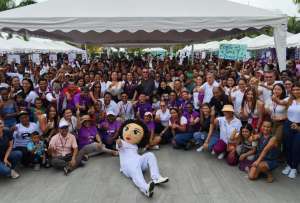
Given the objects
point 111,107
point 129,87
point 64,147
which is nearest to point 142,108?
point 111,107

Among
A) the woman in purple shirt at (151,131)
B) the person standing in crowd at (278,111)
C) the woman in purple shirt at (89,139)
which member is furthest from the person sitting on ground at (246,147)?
the woman in purple shirt at (89,139)

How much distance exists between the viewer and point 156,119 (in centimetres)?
780

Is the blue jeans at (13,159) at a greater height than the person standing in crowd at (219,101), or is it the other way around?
the person standing in crowd at (219,101)

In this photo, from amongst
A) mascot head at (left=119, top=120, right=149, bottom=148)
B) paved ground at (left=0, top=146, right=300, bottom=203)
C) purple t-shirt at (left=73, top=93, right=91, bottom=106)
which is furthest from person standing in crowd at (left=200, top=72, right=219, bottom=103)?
purple t-shirt at (left=73, top=93, right=91, bottom=106)

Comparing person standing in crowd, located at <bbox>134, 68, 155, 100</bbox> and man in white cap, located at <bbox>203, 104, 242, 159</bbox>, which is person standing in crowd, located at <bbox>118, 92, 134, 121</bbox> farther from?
man in white cap, located at <bbox>203, 104, 242, 159</bbox>

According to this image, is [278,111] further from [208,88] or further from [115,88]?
[115,88]

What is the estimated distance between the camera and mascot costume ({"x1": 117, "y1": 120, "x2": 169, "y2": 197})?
5.24 m

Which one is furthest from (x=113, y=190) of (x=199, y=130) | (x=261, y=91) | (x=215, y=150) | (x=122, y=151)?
(x=261, y=91)

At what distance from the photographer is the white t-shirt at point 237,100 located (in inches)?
279

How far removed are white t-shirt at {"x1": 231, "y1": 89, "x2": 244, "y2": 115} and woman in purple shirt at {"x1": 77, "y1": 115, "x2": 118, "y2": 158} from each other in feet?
8.17

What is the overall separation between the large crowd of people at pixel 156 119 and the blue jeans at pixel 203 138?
0.02 meters

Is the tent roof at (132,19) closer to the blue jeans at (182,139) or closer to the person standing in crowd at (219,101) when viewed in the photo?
the person standing in crowd at (219,101)

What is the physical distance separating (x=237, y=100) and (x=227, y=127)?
779 millimetres

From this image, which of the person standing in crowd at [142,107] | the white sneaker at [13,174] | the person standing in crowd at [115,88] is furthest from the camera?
the person standing in crowd at [115,88]
